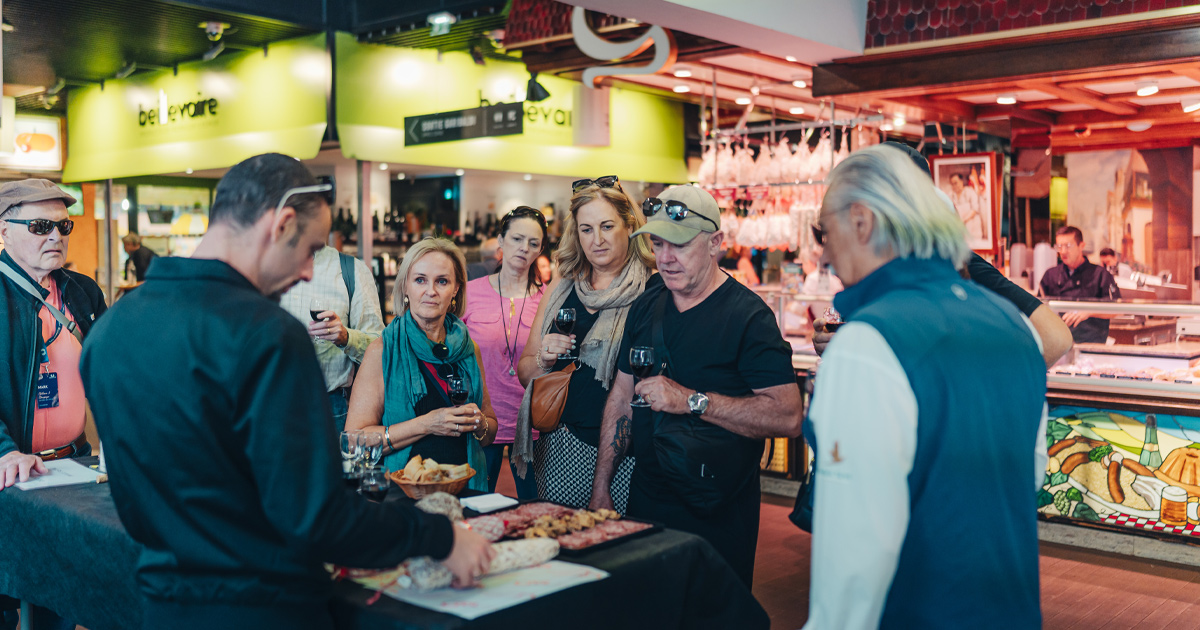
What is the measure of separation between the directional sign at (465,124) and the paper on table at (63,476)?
468cm

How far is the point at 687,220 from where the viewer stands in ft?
9.32

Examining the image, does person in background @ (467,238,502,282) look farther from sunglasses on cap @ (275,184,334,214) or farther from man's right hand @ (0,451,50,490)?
sunglasses on cap @ (275,184,334,214)

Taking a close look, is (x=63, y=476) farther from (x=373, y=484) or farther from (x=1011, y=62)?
(x=1011, y=62)

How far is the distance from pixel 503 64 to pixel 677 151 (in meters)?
2.84

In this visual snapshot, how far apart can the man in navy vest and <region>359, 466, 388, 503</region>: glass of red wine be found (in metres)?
1.17

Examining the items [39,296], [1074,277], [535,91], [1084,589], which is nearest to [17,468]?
[39,296]

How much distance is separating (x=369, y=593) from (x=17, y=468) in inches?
66.3

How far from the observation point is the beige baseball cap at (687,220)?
9.18ft

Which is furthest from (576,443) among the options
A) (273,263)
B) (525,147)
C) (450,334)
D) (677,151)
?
(677,151)

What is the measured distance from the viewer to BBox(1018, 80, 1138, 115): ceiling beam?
6551mm

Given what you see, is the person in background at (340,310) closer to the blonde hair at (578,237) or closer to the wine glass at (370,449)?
the blonde hair at (578,237)

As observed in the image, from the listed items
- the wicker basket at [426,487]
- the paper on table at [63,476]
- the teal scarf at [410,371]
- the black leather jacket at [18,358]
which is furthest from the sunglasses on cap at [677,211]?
the black leather jacket at [18,358]

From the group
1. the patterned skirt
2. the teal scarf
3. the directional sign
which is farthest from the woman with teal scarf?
the directional sign

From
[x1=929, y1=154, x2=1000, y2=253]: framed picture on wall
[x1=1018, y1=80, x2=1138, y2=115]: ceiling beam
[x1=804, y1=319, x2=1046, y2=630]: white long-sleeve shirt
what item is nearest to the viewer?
[x1=804, y1=319, x2=1046, y2=630]: white long-sleeve shirt
